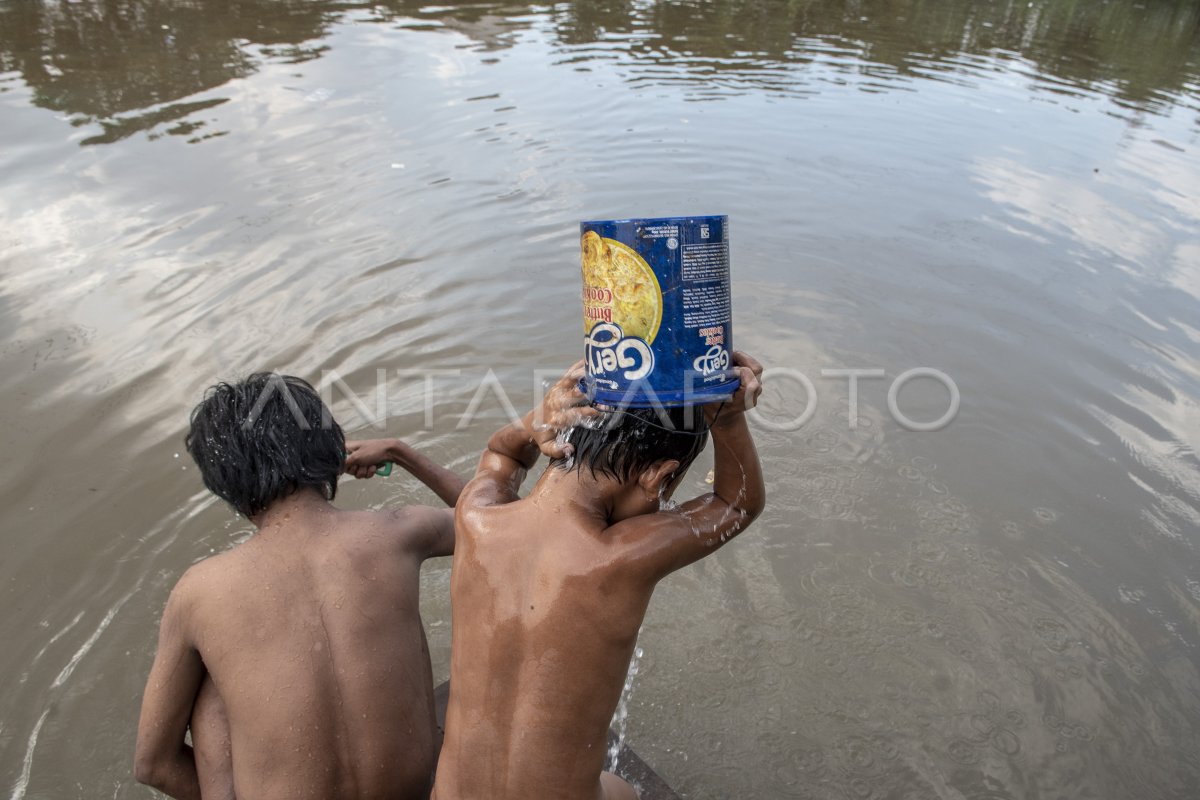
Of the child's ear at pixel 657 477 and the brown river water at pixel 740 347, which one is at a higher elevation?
the child's ear at pixel 657 477

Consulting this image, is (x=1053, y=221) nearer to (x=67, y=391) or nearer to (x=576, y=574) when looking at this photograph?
(x=576, y=574)

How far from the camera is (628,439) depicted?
177 cm

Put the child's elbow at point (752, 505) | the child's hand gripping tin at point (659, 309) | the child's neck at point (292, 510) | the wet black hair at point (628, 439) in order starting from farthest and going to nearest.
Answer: the child's neck at point (292, 510) → the child's elbow at point (752, 505) → the wet black hair at point (628, 439) → the child's hand gripping tin at point (659, 309)

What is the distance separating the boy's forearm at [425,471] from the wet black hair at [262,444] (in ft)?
1.76

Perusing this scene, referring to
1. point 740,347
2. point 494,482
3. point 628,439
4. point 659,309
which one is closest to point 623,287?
point 659,309

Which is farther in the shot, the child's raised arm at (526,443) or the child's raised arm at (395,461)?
the child's raised arm at (395,461)

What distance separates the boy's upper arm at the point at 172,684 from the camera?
1.85m

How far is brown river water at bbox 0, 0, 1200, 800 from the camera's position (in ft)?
9.64

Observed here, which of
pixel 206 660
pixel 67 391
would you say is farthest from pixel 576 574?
pixel 67 391

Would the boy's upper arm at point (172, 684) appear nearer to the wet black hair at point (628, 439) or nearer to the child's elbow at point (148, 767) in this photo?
the child's elbow at point (148, 767)

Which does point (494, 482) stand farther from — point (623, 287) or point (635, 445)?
point (623, 287)

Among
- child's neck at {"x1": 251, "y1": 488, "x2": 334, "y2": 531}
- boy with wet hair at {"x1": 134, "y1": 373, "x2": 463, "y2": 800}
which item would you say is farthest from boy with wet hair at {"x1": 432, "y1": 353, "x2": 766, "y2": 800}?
child's neck at {"x1": 251, "y1": 488, "x2": 334, "y2": 531}

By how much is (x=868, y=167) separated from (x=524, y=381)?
5118 mm

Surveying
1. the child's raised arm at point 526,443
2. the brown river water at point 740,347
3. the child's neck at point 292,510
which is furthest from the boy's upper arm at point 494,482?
the brown river water at point 740,347
